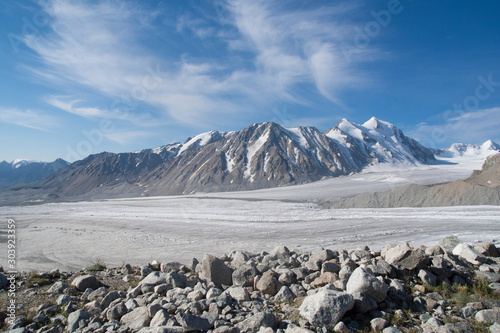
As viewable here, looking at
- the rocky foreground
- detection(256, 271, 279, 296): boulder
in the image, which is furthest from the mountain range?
detection(256, 271, 279, 296): boulder

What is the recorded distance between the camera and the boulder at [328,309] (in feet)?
15.3

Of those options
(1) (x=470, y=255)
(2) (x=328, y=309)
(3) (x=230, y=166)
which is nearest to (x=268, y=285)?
(2) (x=328, y=309)

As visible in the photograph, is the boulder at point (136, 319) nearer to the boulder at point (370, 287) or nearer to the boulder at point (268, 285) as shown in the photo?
the boulder at point (268, 285)

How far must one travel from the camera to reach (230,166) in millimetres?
137875

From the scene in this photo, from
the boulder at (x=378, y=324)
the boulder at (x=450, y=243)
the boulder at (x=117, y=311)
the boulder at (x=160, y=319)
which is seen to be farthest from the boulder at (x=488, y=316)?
the boulder at (x=117, y=311)

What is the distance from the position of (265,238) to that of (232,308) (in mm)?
19825

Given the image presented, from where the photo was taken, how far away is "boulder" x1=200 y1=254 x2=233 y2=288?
7543 mm

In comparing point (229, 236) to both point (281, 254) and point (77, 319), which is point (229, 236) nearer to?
point (281, 254)

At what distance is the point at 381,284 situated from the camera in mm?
5379

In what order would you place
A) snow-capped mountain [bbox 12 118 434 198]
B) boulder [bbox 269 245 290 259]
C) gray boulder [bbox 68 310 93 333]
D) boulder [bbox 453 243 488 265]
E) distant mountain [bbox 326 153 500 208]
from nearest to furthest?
gray boulder [bbox 68 310 93 333], boulder [bbox 453 243 488 265], boulder [bbox 269 245 290 259], distant mountain [bbox 326 153 500 208], snow-capped mountain [bbox 12 118 434 198]

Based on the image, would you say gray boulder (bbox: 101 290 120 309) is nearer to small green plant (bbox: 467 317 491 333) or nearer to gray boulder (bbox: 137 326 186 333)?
gray boulder (bbox: 137 326 186 333)

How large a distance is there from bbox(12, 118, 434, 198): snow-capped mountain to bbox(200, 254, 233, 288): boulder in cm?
10836

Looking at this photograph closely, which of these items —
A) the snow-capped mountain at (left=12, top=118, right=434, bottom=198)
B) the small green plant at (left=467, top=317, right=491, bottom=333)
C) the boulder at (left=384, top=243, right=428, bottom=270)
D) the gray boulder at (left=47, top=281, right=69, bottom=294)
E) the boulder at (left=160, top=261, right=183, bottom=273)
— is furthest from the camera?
the snow-capped mountain at (left=12, top=118, right=434, bottom=198)

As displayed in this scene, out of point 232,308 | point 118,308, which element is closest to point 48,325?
point 118,308
